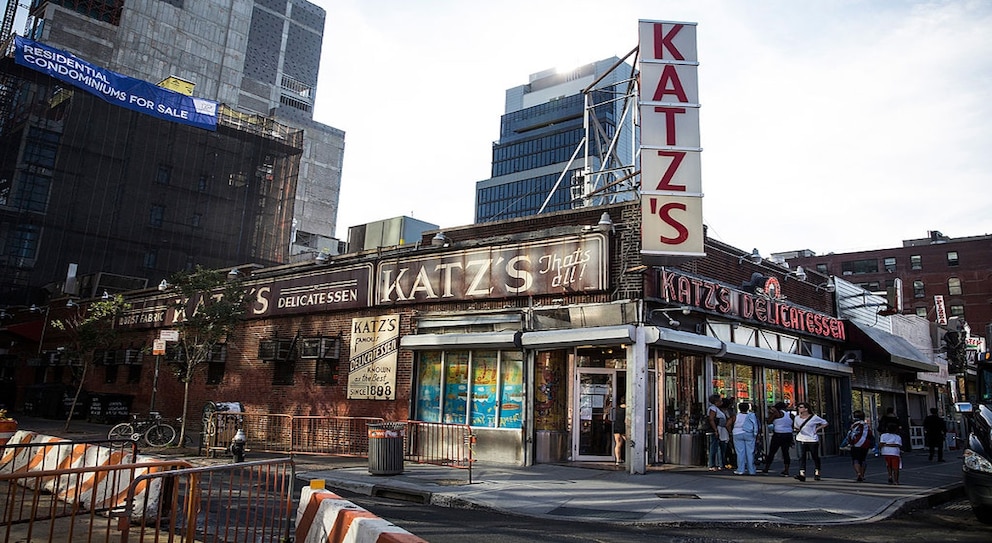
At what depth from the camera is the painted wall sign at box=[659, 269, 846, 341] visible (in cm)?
1555

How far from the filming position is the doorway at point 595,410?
623 inches

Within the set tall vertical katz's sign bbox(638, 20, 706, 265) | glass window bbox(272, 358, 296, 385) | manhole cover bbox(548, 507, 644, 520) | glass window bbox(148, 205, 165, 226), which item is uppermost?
glass window bbox(148, 205, 165, 226)

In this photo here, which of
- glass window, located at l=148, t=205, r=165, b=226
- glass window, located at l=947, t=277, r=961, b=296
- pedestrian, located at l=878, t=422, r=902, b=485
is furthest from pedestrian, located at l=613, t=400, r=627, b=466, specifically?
glass window, located at l=947, t=277, r=961, b=296

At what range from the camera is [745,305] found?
715 inches

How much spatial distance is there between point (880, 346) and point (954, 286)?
65149mm

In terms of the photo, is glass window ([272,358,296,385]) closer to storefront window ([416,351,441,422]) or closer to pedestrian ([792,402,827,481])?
storefront window ([416,351,441,422])

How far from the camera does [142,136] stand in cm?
5384

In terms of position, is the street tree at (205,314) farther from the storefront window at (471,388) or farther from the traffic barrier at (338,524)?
the traffic barrier at (338,524)

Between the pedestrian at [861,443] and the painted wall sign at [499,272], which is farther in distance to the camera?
the painted wall sign at [499,272]

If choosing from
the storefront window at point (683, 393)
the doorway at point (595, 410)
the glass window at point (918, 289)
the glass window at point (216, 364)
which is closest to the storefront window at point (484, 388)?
the doorway at point (595, 410)

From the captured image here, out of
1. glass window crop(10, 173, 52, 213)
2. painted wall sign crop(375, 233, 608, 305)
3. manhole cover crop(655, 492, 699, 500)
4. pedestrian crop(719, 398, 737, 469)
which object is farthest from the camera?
glass window crop(10, 173, 52, 213)

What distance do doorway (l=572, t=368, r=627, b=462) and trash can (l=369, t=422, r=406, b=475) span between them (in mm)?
4653

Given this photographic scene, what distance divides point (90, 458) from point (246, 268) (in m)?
16.0

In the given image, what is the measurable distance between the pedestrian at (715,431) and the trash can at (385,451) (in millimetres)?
7527
